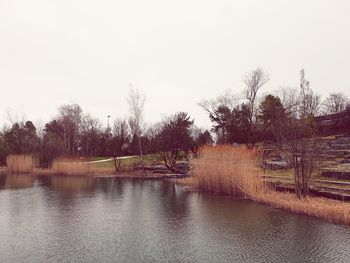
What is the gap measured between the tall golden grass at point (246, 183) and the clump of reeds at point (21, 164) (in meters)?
15.3

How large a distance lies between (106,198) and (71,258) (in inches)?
305

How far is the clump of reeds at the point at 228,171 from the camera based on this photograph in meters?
14.1

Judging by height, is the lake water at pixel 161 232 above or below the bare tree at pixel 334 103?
below

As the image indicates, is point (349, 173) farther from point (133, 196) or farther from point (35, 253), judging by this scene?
point (35, 253)

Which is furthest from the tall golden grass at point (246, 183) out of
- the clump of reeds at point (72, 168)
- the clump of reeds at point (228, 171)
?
the clump of reeds at point (72, 168)

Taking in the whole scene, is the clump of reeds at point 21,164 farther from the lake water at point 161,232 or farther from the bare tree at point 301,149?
the bare tree at point 301,149

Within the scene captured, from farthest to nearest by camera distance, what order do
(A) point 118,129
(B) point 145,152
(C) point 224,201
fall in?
(A) point 118,129 → (B) point 145,152 → (C) point 224,201

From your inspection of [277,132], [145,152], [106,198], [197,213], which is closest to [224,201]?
[197,213]

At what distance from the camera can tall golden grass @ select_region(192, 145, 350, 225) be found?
10.5 meters

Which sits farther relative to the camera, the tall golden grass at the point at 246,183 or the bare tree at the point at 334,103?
the bare tree at the point at 334,103

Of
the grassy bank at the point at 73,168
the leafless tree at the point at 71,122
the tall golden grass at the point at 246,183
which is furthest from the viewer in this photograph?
the leafless tree at the point at 71,122

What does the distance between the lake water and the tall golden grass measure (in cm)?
44

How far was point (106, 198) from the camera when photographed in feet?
49.1

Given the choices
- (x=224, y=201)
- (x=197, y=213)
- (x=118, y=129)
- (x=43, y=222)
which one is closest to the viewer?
(x=43, y=222)
